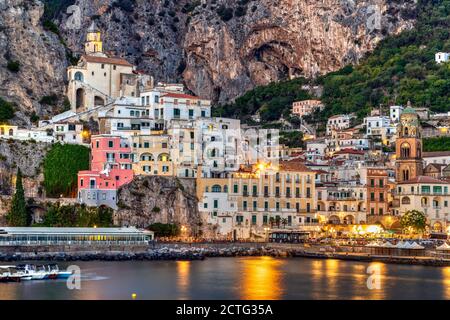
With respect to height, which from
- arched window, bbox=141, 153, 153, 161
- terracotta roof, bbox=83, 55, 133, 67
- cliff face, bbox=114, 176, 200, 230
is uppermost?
terracotta roof, bbox=83, 55, 133, 67

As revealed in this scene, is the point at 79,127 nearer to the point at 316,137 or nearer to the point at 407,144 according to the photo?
the point at 407,144

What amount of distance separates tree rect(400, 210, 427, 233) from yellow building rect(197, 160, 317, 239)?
7.84m

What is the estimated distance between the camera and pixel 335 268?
95.8m

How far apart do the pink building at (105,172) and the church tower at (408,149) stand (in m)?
27.7

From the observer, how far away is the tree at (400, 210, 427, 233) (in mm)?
114062

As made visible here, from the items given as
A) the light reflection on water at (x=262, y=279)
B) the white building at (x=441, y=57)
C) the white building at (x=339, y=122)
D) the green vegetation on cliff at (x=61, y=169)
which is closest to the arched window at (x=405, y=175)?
the white building at (x=339, y=122)

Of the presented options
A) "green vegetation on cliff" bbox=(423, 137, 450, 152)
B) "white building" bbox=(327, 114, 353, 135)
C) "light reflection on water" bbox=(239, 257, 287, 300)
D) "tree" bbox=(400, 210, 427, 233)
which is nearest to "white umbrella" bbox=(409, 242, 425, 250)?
"light reflection on water" bbox=(239, 257, 287, 300)

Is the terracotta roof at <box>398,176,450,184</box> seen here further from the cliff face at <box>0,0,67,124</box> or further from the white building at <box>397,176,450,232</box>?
the cliff face at <box>0,0,67,124</box>

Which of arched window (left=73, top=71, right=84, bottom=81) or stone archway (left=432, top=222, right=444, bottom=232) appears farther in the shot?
arched window (left=73, top=71, right=84, bottom=81)

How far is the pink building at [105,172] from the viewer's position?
352 feet

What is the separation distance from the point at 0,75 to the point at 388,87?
4949 centimetres

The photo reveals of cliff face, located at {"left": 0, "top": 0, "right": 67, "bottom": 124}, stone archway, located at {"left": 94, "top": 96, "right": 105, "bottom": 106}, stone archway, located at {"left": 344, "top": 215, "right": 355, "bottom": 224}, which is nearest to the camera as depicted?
stone archway, located at {"left": 344, "top": 215, "right": 355, "bottom": 224}

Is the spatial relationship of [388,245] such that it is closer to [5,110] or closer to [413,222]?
[413,222]
